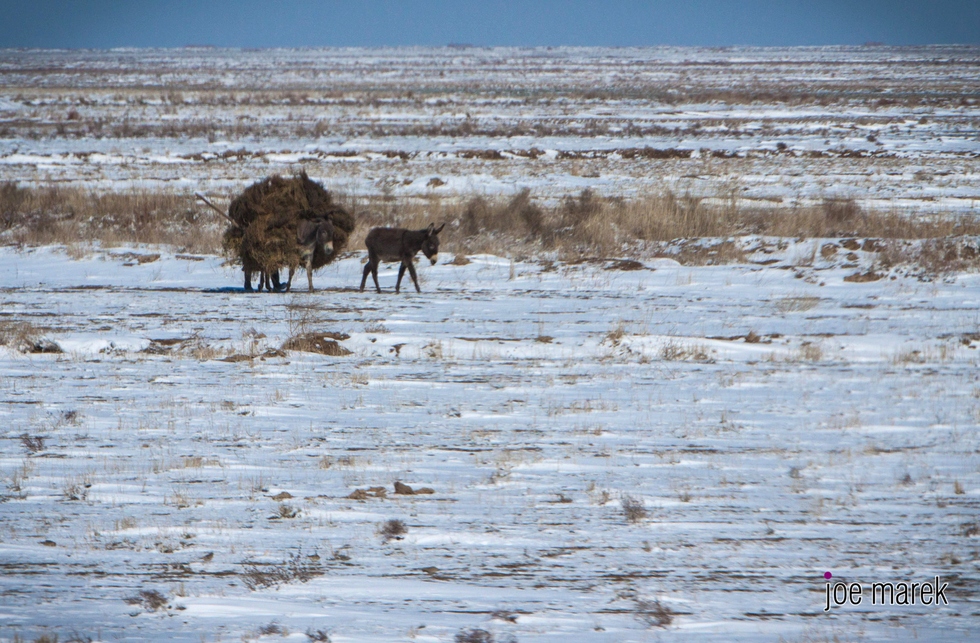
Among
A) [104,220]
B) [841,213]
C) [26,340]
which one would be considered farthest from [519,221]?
[26,340]

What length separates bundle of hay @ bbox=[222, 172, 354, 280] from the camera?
53.2ft

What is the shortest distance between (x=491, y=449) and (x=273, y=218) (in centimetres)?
908

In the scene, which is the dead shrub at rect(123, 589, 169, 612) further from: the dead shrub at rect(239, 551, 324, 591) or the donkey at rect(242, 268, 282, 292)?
the donkey at rect(242, 268, 282, 292)

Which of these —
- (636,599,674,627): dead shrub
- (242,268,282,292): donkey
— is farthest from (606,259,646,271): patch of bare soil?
(636,599,674,627): dead shrub

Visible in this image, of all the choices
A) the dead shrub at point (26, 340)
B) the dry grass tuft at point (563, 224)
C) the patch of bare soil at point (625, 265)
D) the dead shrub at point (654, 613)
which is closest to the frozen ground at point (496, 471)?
the dead shrub at point (654, 613)

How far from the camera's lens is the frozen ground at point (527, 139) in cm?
2952

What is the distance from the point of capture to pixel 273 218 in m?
16.2

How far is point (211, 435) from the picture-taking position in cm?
866

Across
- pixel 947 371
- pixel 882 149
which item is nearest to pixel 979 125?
pixel 882 149

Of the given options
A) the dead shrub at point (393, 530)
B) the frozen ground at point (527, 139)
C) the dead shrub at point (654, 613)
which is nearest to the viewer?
the dead shrub at point (654, 613)

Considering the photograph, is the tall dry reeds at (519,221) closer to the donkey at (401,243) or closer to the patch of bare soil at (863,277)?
the patch of bare soil at (863,277)

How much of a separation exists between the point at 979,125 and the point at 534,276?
3747 cm

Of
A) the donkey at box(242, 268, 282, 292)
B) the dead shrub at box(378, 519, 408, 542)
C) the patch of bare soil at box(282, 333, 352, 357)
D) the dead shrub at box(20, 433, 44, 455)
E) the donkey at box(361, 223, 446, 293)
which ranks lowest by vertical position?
the dead shrub at box(378, 519, 408, 542)

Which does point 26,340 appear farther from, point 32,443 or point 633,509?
point 633,509
